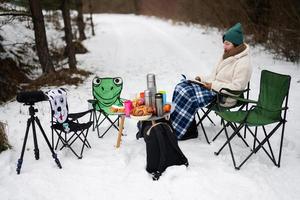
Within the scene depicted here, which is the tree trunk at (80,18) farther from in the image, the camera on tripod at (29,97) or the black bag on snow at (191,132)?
the camera on tripod at (29,97)

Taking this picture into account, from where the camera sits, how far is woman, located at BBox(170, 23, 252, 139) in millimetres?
4770

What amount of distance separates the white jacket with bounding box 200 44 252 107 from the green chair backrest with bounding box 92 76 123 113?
1499 mm

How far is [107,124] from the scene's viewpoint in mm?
5824

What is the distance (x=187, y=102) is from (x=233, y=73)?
31.4 inches

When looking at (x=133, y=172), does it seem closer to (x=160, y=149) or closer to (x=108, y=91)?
(x=160, y=149)

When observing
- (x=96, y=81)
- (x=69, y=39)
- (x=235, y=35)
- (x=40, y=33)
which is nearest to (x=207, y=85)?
(x=235, y=35)

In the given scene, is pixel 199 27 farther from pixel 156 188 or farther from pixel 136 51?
pixel 156 188

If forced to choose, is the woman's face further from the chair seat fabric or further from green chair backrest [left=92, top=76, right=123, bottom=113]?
green chair backrest [left=92, top=76, right=123, bottom=113]

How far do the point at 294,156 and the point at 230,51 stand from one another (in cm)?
167

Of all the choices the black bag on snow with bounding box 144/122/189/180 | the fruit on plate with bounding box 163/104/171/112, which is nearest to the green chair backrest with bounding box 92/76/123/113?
the fruit on plate with bounding box 163/104/171/112

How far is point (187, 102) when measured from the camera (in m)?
4.82

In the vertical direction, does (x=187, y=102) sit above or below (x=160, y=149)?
above

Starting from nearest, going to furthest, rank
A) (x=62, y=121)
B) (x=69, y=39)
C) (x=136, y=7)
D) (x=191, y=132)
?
(x=62, y=121), (x=191, y=132), (x=69, y=39), (x=136, y=7)

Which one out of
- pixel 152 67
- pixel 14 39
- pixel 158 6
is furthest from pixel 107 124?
pixel 158 6
